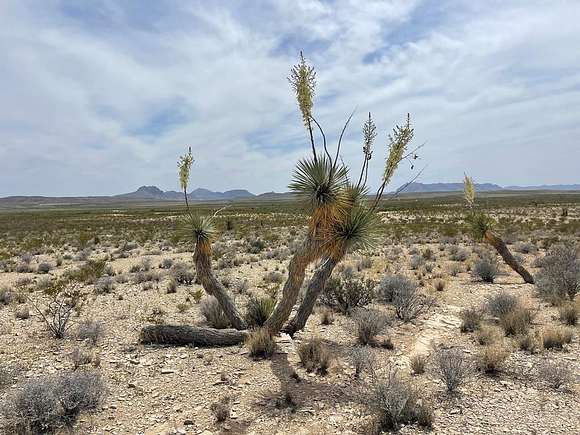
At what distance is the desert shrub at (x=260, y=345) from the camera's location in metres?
7.28

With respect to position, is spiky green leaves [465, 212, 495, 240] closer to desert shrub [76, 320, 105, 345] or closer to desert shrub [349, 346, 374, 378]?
desert shrub [349, 346, 374, 378]

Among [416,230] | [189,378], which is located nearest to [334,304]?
[189,378]

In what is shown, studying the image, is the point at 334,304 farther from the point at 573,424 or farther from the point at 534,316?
the point at 573,424

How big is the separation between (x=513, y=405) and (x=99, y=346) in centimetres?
703

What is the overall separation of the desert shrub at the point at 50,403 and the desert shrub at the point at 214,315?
3.49m

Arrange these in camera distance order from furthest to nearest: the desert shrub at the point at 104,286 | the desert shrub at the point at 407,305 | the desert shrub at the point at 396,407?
A: the desert shrub at the point at 104,286
the desert shrub at the point at 407,305
the desert shrub at the point at 396,407

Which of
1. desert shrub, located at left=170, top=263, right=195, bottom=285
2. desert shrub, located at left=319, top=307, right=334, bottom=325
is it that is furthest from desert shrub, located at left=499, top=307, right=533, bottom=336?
desert shrub, located at left=170, top=263, right=195, bottom=285

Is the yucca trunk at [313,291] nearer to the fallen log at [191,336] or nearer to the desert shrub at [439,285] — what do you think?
the fallen log at [191,336]

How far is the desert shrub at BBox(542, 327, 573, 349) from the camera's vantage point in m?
7.47

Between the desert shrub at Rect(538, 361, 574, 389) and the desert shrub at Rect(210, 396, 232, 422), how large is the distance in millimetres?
4594

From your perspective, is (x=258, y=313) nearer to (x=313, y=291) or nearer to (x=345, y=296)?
(x=313, y=291)

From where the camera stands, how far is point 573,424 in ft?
16.5

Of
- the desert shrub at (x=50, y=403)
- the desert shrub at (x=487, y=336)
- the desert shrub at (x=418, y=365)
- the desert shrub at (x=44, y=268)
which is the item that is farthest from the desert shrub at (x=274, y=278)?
the desert shrub at (x=44, y=268)

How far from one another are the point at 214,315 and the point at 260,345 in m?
2.25
